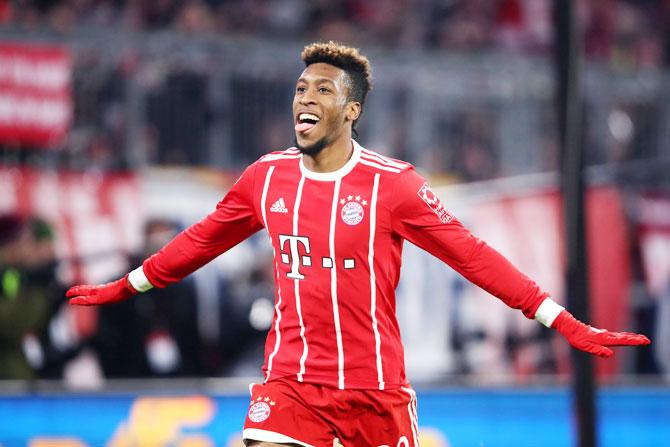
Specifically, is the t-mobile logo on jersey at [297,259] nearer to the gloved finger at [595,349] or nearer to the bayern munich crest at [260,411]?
the bayern munich crest at [260,411]

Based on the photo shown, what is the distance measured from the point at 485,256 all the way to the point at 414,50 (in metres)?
6.89

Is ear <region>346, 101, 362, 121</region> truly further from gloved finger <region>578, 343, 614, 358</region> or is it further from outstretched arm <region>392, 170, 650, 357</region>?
gloved finger <region>578, 343, 614, 358</region>

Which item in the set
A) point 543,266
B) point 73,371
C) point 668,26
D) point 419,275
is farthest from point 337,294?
point 668,26

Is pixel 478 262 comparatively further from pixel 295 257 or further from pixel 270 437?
pixel 270 437

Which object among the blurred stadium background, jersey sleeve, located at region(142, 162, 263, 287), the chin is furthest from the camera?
the blurred stadium background

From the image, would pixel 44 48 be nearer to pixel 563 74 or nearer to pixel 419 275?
pixel 419 275

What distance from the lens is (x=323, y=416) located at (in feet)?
15.3

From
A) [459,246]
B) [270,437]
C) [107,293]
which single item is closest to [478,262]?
[459,246]

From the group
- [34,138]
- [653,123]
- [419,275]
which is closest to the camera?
[34,138]

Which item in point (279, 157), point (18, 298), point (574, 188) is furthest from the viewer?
point (18, 298)

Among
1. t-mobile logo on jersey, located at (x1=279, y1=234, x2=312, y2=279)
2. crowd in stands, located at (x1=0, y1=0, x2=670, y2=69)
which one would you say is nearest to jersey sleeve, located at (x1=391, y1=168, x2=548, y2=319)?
t-mobile logo on jersey, located at (x1=279, y1=234, x2=312, y2=279)

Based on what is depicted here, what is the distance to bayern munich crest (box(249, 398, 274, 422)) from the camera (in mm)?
4613

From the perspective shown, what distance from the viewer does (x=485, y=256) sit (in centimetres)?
470

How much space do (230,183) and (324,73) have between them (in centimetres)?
586
